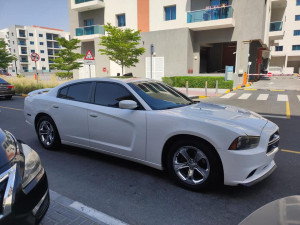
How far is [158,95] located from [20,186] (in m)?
2.65

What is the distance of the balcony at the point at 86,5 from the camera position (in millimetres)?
25422

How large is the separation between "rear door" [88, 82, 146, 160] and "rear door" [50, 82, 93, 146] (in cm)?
18

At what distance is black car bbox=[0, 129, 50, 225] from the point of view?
179cm

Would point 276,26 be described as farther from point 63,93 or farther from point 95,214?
point 95,214

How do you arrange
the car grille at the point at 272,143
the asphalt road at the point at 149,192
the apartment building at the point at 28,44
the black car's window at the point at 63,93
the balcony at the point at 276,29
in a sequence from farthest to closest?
the apartment building at the point at 28,44, the balcony at the point at 276,29, the black car's window at the point at 63,93, the car grille at the point at 272,143, the asphalt road at the point at 149,192

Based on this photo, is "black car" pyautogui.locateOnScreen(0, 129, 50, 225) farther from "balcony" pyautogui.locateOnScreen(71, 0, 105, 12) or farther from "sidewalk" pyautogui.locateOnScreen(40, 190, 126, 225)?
"balcony" pyautogui.locateOnScreen(71, 0, 105, 12)

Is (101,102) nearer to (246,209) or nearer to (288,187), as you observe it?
(246,209)

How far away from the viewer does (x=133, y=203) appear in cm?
301

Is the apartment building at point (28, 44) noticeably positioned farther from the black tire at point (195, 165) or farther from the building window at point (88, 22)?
the black tire at point (195, 165)

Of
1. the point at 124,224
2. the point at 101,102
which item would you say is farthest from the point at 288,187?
the point at 101,102

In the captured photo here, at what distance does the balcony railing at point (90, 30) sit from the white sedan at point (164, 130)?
918 inches

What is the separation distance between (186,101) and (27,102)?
377 cm

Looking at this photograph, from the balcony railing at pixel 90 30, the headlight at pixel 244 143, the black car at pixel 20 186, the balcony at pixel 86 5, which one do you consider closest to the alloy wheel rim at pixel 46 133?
the black car at pixel 20 186

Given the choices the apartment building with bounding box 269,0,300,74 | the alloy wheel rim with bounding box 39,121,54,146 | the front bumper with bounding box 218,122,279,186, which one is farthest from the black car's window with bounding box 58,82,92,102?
the apartment building with bounding box 269,0,300,74
